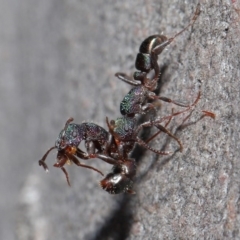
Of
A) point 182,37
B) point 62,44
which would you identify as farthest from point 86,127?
point 62,44

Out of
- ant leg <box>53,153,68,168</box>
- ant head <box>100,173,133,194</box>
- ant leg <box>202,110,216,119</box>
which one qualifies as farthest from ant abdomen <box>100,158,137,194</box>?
ant leg <box>202,110,216,119</box>

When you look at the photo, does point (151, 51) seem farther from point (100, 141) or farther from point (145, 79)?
point (100, 141)

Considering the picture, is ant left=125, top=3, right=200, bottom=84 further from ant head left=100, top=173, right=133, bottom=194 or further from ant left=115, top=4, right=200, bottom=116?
ant head left=100, top=173, right=133, bottom=194

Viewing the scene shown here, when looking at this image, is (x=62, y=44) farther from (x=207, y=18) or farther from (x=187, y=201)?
(x=187, y=201)

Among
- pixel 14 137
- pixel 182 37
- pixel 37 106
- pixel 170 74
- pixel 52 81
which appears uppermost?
pixel 182 37

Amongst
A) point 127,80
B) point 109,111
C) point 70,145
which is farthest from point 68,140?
point 109,111

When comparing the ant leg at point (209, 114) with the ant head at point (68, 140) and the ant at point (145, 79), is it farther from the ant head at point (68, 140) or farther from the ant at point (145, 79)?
the ant head at point (68, 140)

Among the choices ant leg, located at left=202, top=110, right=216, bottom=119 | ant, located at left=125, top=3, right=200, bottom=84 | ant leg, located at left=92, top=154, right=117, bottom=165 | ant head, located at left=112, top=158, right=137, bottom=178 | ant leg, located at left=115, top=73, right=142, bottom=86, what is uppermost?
ant, located at left=125, top=3, right=200, bottom=84
